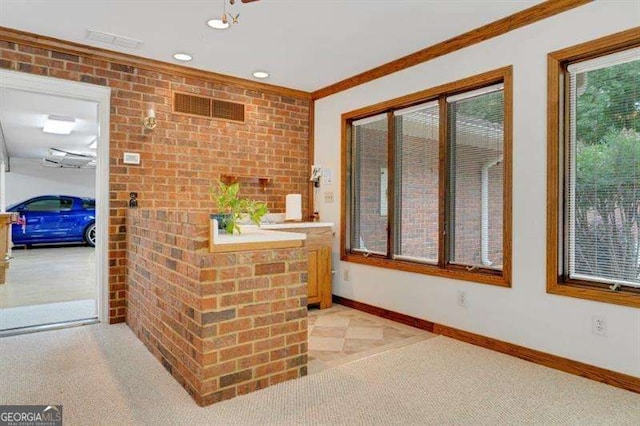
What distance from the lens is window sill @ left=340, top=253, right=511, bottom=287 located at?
9.81 feet

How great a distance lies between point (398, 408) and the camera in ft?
6.93

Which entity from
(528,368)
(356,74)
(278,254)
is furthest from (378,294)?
(356,74)

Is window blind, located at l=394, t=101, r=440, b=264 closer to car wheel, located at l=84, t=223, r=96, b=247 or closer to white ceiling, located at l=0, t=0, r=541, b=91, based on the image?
white ceiling, located at l=0, t=0, r=541, b=91

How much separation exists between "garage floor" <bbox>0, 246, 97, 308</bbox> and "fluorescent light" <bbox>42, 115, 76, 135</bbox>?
2323 millimetres

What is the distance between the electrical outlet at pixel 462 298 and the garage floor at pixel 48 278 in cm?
367

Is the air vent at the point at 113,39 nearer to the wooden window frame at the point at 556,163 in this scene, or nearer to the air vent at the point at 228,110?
the air vent at the point at 228,110

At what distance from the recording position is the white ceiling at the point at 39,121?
4.98m

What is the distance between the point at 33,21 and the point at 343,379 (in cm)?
337

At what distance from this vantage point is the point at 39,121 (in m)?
6.31

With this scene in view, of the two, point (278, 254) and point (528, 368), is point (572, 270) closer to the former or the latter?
point (528, 368)

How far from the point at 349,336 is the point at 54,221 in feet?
29.6

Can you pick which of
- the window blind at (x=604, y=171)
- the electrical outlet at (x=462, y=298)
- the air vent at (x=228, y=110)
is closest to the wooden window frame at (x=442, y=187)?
the electrical outlet at (x=462, y=298)

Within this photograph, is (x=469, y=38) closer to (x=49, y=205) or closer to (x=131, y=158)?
(x=131, y=158)

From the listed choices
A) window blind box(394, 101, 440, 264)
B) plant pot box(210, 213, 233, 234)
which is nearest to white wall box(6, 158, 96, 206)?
window blind box(394, 101, 440, 264)
